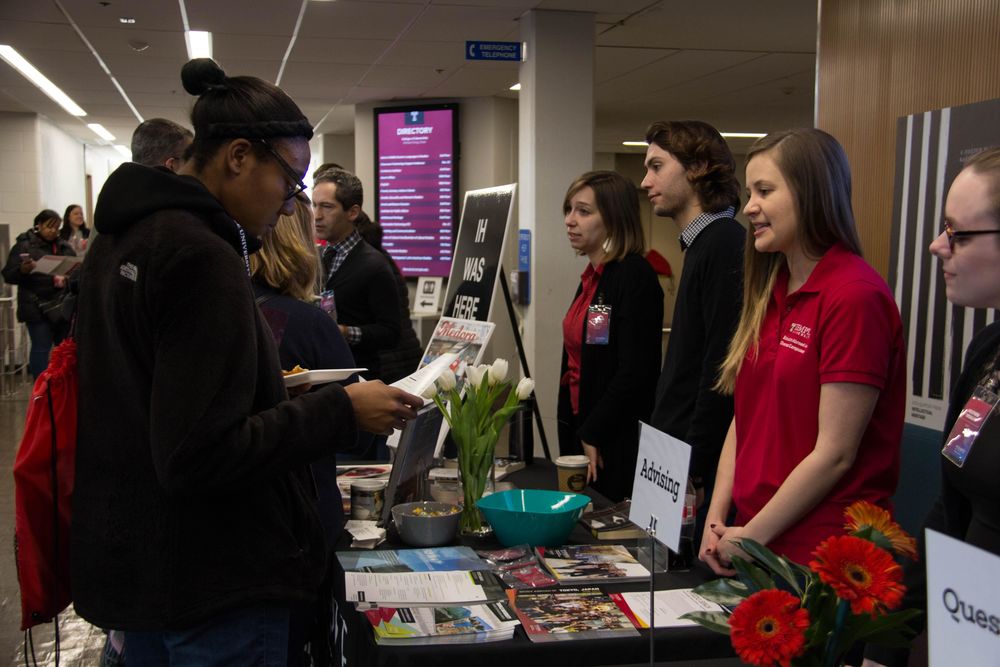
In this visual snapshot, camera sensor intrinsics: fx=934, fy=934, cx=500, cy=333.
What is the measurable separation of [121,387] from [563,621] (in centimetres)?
78

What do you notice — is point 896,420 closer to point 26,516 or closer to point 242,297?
point 242,297

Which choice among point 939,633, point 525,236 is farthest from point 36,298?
point 939,633

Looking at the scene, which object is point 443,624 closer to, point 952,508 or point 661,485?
point 661,485

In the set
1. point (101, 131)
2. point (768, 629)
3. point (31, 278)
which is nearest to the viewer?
point (768, 629)

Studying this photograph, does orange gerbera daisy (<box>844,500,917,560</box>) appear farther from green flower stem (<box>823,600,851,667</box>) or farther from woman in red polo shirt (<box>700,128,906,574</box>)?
woman in red polo shirt (<box>700,128,906,574</box>)

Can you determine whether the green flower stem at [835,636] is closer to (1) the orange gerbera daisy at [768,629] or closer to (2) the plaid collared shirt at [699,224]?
(1) the orange gerbera daisy at [768,629]

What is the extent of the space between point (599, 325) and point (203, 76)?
180 centimetres

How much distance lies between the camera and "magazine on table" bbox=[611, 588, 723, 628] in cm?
153

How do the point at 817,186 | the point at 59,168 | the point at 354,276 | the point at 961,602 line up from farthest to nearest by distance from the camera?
the point at 59,168
the point at 354,276
the point at 817,186
the point at 961,602

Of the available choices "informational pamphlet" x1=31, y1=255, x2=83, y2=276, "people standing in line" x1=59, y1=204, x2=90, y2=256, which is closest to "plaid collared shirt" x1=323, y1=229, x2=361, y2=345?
"informational pamphlet" x1=31, y1=255, x2=83, y2=276

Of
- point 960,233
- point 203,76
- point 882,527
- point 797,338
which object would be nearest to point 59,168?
point 203,76

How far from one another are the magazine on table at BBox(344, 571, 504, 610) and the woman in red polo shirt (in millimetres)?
425

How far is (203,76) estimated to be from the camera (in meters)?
1.36

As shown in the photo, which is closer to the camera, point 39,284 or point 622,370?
point 622,370
